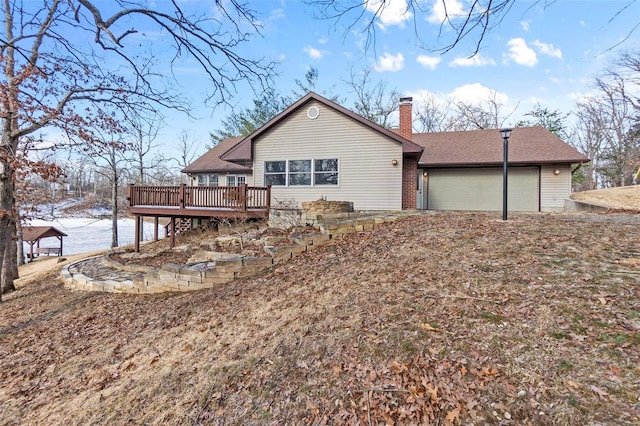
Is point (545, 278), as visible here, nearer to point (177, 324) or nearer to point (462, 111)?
point (177, 324)

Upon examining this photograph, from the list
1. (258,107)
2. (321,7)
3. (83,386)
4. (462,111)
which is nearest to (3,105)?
(83,386)

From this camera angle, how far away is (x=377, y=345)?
3.02 metres

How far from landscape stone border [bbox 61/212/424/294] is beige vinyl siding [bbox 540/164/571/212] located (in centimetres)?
925

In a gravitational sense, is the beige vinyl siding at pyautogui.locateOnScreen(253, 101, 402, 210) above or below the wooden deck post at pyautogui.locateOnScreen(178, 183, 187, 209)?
above

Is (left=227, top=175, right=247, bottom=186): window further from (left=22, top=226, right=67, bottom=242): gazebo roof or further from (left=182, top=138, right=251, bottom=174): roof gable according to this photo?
(left=22, top=226, right=67, bottom=242): gazebo roof

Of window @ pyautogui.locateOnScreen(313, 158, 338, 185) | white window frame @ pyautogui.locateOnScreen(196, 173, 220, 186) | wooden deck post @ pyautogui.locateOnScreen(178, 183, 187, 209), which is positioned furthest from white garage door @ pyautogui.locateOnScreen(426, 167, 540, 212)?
white window frame @ pyautogui.locateOnScreen(196, 173, 220, 186)

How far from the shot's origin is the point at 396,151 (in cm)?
1122

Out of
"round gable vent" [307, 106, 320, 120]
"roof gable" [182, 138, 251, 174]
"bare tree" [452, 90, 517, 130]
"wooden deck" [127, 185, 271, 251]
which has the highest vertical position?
"bare tree" [452, 90, 517, 130]

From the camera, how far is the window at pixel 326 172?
1191 cm

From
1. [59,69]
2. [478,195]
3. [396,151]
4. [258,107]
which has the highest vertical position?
[258,107]

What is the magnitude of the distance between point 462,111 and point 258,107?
17.9 m

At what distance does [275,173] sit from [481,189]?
30.9ft

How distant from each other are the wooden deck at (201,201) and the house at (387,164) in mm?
1945

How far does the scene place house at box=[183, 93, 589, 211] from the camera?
1145 cm
